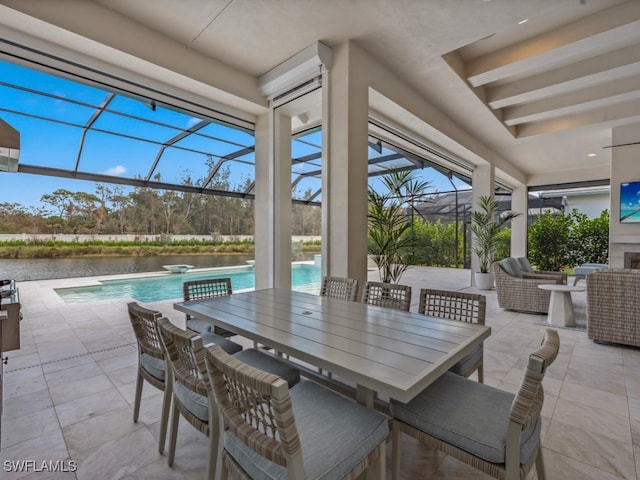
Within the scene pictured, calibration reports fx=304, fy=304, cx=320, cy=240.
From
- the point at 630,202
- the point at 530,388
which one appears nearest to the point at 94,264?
the point at 530,388

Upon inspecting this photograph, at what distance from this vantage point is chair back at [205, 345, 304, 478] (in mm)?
823

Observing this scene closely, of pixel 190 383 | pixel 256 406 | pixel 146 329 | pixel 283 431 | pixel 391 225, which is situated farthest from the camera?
pixel 391 225

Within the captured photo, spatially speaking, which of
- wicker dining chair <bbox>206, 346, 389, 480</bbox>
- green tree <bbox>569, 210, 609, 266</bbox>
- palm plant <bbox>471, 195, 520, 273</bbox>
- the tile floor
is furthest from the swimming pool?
green tree <bbox>569, 210, 609, 266</bbox>

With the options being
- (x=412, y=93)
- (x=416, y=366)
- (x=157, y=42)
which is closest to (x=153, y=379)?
(x=416, y=366)

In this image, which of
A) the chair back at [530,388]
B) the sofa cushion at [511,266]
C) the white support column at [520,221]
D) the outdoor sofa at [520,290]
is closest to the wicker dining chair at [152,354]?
the chair back at [530,388]

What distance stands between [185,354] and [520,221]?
11.0 meters

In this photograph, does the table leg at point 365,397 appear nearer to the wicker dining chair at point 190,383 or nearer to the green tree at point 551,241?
the wicker dining chair at point 190,383

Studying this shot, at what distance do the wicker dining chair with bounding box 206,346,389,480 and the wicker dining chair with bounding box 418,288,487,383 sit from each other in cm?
87

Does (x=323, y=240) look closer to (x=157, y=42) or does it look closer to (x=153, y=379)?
(x=153, y=379)

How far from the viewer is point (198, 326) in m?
2.48

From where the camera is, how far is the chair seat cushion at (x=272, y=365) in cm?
164

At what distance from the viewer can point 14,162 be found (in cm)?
296

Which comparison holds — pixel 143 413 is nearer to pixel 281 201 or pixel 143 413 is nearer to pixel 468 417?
pixel 468 417

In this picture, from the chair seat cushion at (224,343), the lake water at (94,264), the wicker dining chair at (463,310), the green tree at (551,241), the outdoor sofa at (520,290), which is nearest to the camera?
the wicker dining chair at (463,310)
